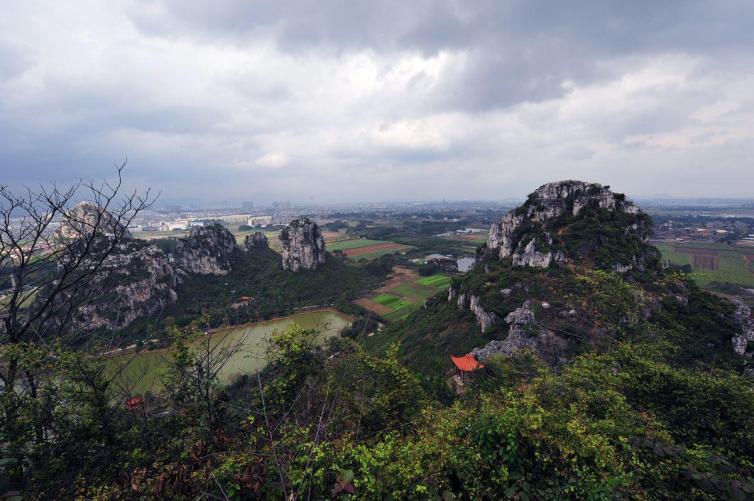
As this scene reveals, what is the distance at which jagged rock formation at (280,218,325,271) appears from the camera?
286ft

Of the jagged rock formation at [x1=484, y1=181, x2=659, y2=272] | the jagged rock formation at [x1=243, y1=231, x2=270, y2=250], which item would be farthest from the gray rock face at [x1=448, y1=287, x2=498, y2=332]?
the jagged rock formation at [x1=243, y1=231, x2=270, y2=250]

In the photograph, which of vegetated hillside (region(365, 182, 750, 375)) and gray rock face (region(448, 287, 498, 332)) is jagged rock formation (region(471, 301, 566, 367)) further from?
gray rock face (region(448, 287, 498, 332))

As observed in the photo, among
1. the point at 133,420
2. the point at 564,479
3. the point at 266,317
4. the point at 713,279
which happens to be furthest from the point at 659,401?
the point at 713,279

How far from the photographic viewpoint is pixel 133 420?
1031 cm

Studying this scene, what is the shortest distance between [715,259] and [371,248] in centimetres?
10971

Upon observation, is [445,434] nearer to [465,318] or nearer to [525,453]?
[525,453]

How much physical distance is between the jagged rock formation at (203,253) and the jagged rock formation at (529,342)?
244 feet

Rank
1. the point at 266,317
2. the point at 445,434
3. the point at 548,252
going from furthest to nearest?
the point at 266,317, the point at 548,252, the point at 445,434

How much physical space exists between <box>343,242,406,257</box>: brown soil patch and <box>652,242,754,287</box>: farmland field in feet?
295

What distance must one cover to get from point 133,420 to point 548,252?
142ft

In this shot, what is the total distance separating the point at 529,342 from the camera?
2902cm

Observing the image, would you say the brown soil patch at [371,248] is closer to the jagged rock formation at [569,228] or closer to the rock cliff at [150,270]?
the rock cliff at [150,270]

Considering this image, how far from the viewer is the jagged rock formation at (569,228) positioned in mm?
39438

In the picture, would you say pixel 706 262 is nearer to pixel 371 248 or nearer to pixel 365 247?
pixel 371 248
